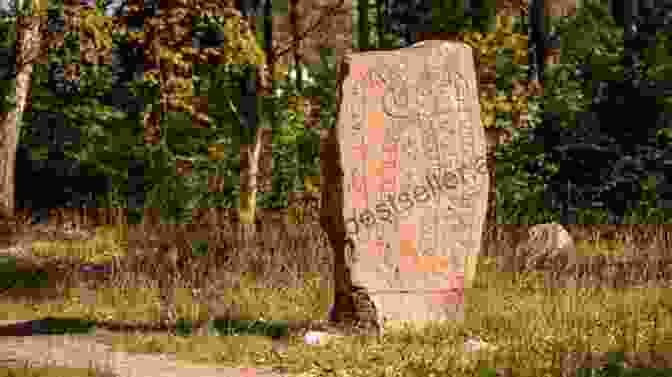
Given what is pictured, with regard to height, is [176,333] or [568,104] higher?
[568,104]

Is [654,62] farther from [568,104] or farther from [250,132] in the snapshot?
[250,132]

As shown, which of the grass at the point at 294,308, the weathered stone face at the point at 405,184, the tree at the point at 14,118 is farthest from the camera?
the tree at the point at 14,118

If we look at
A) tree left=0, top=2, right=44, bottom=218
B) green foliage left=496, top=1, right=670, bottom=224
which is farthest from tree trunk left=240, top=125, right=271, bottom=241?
tree left=0, top=2, right=44, bottom=218

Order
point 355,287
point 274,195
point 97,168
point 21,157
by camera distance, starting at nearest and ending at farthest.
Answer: point 355,287, point 274,195, point 97,168, point 21,157

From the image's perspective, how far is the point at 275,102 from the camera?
64.3ft

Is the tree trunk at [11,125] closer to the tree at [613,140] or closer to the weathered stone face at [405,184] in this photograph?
the tree at [613,140]

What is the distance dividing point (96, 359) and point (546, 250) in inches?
275

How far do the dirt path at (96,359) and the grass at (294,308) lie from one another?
206mm

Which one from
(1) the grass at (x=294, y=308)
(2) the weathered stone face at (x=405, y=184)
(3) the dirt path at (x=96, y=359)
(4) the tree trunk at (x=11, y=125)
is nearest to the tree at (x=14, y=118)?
(4) the tree trunk at (x=11, y=125)

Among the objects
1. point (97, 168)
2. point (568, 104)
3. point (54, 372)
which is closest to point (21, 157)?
point (97, 168)

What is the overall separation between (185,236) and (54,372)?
25.3ft

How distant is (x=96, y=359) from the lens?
8.55 metres

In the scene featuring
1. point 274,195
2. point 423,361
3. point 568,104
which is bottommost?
point 423,361

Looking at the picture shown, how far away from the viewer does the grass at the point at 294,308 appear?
8.49 meters
